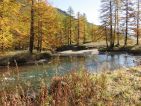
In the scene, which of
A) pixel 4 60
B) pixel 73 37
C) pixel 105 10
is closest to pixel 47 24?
pixel 4 60

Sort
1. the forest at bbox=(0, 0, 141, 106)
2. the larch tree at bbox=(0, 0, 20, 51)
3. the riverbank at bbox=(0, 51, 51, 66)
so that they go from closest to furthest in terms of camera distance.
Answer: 1. the forest at bbox=(0, 0, 141, 106)
2. the larch tree at bbox=(0, 0, 20, 51)
3. the riverbank at bbox=(0, 51, 51, 66)

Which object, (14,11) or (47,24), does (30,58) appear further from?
(47,24)

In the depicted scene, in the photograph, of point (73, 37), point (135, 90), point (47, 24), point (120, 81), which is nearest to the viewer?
point (135, 90)

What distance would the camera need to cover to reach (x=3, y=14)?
26703mm

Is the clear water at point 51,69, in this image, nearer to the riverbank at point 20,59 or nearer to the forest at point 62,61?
the forest at point 62,61

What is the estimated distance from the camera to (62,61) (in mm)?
33312

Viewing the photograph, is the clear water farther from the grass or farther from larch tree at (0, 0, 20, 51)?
larch tree at (0, 0, 20, 51)

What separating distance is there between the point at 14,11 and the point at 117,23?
42.1 m

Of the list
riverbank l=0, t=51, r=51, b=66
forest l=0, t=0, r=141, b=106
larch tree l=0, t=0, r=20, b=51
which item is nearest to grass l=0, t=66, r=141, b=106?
forest l=0, t=0, r=141, b=106

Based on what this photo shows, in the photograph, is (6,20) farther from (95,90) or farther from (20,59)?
(95,90)

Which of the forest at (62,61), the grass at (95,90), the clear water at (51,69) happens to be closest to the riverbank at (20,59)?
the forest at (62,61)

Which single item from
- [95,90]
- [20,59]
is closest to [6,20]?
[20,59]

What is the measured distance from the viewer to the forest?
296 inches

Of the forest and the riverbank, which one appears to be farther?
the riverbank
